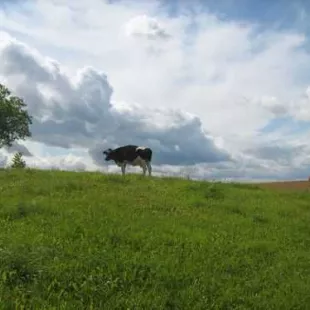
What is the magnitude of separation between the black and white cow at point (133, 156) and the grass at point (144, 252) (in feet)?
54.4

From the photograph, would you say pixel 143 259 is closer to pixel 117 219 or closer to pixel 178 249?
pixel 178 249

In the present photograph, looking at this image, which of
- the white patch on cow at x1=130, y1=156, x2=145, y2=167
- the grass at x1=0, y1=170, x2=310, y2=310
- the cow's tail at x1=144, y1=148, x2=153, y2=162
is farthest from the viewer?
the cow's tail at x1=144, y1=148, x2=153, y2=162

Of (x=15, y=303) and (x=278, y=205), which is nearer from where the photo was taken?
(x=15, y=303)

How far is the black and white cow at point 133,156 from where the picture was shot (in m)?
39.7

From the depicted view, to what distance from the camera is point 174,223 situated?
56.3 ft

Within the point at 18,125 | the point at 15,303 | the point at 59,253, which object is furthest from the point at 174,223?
the point at 18,125

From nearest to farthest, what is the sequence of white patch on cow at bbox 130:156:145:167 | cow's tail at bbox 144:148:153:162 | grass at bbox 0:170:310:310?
grass at bbox 0:170:310:310 < white patch on cow at bbox 130:156:145:167 < cow's tail at bbox 144:148:153:162

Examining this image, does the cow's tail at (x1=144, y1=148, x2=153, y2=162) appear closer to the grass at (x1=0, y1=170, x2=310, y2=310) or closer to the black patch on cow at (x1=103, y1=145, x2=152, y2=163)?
the black patch on cow at (x1=103, y1=145, x2=152, y2=163)

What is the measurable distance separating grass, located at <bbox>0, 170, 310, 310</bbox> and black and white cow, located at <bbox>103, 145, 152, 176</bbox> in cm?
1659

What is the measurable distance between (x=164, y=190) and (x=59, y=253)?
13.6m

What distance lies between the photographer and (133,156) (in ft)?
131

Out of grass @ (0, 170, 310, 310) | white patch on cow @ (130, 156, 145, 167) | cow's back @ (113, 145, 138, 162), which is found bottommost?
grass @ (0, 170, 310, 310)

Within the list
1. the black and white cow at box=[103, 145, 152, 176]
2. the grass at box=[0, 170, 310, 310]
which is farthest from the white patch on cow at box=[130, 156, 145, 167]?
the grass at box=[0, 170, 310, 310]

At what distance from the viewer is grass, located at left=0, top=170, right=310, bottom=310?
10.5 metres
